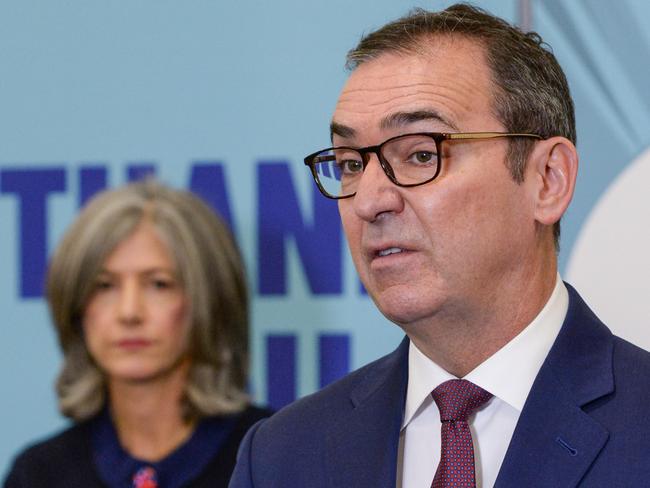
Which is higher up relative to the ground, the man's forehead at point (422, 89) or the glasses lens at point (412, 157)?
the man's forehead at point (422, 89)

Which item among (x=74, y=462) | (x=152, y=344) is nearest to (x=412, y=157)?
(x=152, y=344)

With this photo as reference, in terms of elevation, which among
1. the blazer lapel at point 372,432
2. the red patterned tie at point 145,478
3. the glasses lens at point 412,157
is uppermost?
the glasses lens at point 412,157

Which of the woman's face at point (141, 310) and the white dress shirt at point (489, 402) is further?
the woman's face at point (141, 310)

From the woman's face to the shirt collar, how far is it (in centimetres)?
83

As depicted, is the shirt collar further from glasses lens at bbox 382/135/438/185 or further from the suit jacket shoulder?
glasses lens at bbox 382/135/438/185

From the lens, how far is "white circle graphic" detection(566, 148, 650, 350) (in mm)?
2336

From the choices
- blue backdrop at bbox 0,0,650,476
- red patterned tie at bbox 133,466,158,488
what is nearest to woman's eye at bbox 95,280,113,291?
blue backdrop at bbox 0,0,650,476

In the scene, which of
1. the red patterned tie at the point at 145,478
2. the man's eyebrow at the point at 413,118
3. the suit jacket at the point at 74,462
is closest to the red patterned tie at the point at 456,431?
the man's eyebrow at the point at 413,118

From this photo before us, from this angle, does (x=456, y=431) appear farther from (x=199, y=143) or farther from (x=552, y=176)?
(x=199, y=143)

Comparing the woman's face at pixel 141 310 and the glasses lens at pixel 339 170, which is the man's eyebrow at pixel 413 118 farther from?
the woman's face at pixel 141 310

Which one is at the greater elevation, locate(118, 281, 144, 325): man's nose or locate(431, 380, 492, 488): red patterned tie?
locate(118, 281, 144, 325): man's nose

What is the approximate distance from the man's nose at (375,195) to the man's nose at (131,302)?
934 millimetres

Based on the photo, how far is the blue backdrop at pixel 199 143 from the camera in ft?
8.89

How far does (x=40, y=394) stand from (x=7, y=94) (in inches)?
32.5
